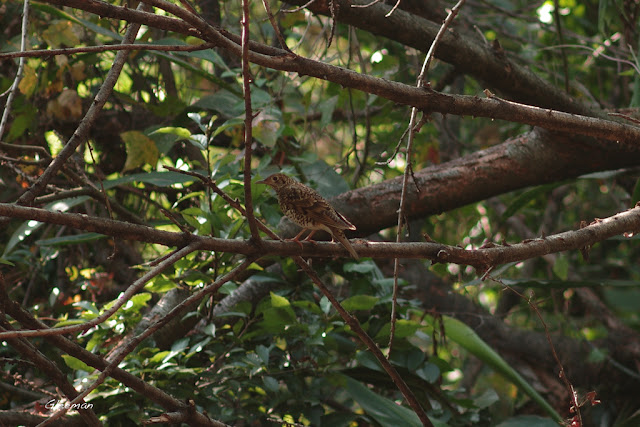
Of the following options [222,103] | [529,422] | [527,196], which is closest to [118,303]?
[529,422]

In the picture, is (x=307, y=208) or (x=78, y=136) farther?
(x=307, y=208)

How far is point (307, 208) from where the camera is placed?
252cm

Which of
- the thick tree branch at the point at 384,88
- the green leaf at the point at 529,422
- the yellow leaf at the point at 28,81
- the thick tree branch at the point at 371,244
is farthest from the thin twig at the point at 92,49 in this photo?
the green leaf at the point at 529,422

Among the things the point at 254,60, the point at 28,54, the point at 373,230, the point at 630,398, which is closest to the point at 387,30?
the point at 373,230

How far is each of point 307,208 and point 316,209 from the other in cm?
6

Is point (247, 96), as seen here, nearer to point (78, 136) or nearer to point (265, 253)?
point (265, 253)

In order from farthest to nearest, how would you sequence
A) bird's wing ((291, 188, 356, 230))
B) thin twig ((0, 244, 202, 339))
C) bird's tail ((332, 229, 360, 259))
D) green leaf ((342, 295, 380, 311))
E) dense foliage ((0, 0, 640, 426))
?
1. green leaf ((342, 295, 380, 311))
2. dense foliage ((0, 0, 640, 426))
3. bird's wing ((291, 188, 356, 230))
4. bird's tail ((332, 229, 360, 259))
5. thin twig ((0, 244, 202, 339))

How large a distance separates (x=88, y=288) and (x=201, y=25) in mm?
2295

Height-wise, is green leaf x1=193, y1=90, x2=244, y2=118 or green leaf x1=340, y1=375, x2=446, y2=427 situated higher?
green leaf x1=193, y1=90, x2=244, y2=118

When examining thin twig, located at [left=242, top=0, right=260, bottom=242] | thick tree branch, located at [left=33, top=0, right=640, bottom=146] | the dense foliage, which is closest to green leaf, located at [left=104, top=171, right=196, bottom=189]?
the dense foliage

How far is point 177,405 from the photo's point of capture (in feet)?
6.67

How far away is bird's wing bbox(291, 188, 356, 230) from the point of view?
2.32 m

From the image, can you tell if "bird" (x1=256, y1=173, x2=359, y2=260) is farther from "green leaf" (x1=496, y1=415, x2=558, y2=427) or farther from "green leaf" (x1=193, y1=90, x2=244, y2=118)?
"green leaf" (x1=496, y1=415, x2=558, y2=427)

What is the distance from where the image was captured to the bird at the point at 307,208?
2.32 m
